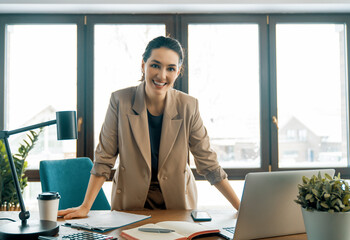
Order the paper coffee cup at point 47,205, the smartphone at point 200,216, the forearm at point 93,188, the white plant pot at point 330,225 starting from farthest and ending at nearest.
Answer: the forearm at point 93,188 → the smartphone at point 200,216 → the paper coffee cup at point 47,205 → the white plant pot at point 330,225

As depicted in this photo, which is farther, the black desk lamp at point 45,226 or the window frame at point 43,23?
the window frame at point 43,23

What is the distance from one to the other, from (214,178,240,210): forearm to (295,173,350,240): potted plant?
628mm

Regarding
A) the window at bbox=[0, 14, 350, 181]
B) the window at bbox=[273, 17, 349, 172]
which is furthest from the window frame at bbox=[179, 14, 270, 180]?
the window at bbox=[273, 17, 349, 172]

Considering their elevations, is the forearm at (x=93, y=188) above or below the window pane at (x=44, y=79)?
below

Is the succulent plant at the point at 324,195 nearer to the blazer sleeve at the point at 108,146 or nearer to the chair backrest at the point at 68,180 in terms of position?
the blazer sleeve at the point at 108,146

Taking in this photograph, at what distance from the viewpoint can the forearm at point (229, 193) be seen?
159cm

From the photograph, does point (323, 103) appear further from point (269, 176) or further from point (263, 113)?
point (269, 176)

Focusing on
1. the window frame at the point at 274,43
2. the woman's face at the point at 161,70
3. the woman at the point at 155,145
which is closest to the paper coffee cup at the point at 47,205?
the woman at the point at 155,145

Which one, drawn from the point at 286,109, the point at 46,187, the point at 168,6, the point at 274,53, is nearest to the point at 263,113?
the point at 286,109

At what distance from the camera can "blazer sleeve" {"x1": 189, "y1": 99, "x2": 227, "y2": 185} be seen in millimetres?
1675

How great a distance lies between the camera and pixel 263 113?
3242mm

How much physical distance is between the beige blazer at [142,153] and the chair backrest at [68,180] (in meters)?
0.27

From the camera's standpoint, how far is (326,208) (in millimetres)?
931

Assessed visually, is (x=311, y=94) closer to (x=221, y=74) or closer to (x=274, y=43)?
(x=274, y=43)
